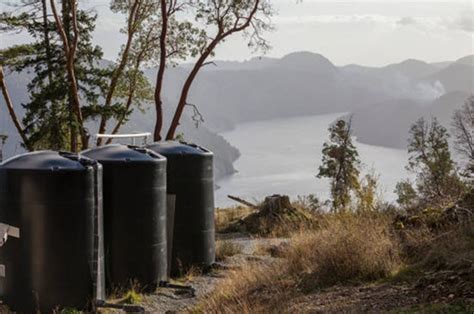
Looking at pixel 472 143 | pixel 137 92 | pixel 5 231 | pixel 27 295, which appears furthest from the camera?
pixel 472 143

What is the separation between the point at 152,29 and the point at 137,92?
271cm

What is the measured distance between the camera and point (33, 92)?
23.5m

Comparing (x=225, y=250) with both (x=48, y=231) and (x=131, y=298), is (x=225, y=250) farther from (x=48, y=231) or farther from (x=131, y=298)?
(x=48, y=231)

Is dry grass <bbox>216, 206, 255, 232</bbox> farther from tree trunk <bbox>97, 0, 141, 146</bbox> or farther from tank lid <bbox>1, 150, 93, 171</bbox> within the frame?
tank lid <bbox>1, 150, 93, 171</bbox>

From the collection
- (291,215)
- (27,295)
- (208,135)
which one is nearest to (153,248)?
(27,295)

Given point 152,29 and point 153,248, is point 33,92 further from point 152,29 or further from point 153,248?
point 153,248

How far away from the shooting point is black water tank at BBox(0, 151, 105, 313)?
7926mm

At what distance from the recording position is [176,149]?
36.9 feet

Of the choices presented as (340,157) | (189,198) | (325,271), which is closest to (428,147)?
(340,157)

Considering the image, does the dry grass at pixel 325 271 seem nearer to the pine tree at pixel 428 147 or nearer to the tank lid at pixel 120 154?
the tank lid at pixel 120 154

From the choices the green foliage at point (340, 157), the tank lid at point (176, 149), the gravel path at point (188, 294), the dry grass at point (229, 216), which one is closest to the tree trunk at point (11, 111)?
the dry grass at point (229, 216)

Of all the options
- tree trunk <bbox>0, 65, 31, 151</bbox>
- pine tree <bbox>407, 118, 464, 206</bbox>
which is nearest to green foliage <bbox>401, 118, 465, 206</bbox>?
pine tree <bbox>407, 118, 464, 206</bbox>

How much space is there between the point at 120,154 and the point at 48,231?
1957 millimetres

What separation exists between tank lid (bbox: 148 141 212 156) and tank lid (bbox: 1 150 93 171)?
9.27 feet
